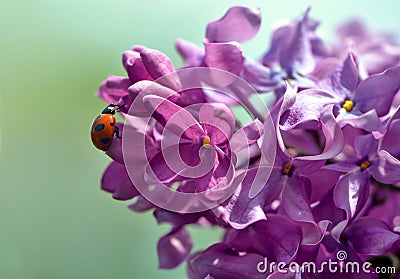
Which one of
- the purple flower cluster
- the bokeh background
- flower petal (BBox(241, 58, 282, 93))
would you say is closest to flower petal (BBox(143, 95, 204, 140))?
the purple flower cluster

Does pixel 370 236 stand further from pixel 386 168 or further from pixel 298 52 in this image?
pixel 298 52

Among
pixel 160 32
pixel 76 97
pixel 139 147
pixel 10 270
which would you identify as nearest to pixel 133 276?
pixel 10 270

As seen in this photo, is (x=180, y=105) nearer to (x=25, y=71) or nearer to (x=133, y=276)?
(x=133, y=276)

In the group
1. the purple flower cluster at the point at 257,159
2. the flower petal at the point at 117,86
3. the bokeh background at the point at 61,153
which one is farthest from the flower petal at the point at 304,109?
the bokeh background at the point at 61,153

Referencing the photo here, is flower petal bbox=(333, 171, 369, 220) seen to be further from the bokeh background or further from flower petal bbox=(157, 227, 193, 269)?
the bokeh background

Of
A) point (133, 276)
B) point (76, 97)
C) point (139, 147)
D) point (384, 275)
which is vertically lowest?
point (133, 276)

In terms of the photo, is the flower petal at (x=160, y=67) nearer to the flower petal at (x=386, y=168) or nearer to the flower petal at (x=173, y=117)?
the flower petal at (x=173, y=117)
